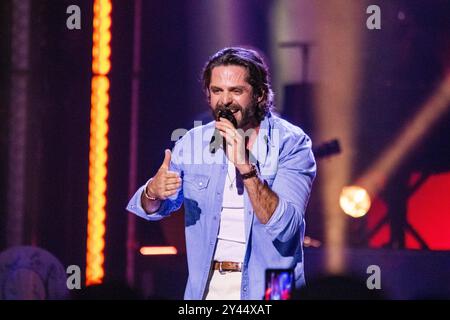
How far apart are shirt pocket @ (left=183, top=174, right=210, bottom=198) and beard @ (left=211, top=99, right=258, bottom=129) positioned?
0.91ft

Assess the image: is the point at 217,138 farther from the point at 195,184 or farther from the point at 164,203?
the point at 164,203

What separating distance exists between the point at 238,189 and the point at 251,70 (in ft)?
1.91

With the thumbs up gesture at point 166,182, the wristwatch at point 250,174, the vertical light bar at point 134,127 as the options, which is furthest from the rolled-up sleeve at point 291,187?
the vertical light bar at point 134,127

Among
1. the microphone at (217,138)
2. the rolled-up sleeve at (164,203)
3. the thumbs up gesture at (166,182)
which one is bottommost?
the rolled-up sleeve at (164,203)

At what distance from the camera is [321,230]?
518 cm

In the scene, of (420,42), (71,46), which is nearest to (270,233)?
(71,46)

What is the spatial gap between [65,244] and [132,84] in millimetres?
995

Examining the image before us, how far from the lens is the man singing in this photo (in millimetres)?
3305

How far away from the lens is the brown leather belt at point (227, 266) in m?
3.34

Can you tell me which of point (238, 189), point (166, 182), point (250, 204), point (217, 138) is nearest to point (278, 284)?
point (250, 204)

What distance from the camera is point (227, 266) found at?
3357 mm

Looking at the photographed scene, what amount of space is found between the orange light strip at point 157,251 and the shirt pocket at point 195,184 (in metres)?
1.32

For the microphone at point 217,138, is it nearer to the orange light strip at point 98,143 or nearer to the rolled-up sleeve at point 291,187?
the rolled-up sleeve at point 291,187
